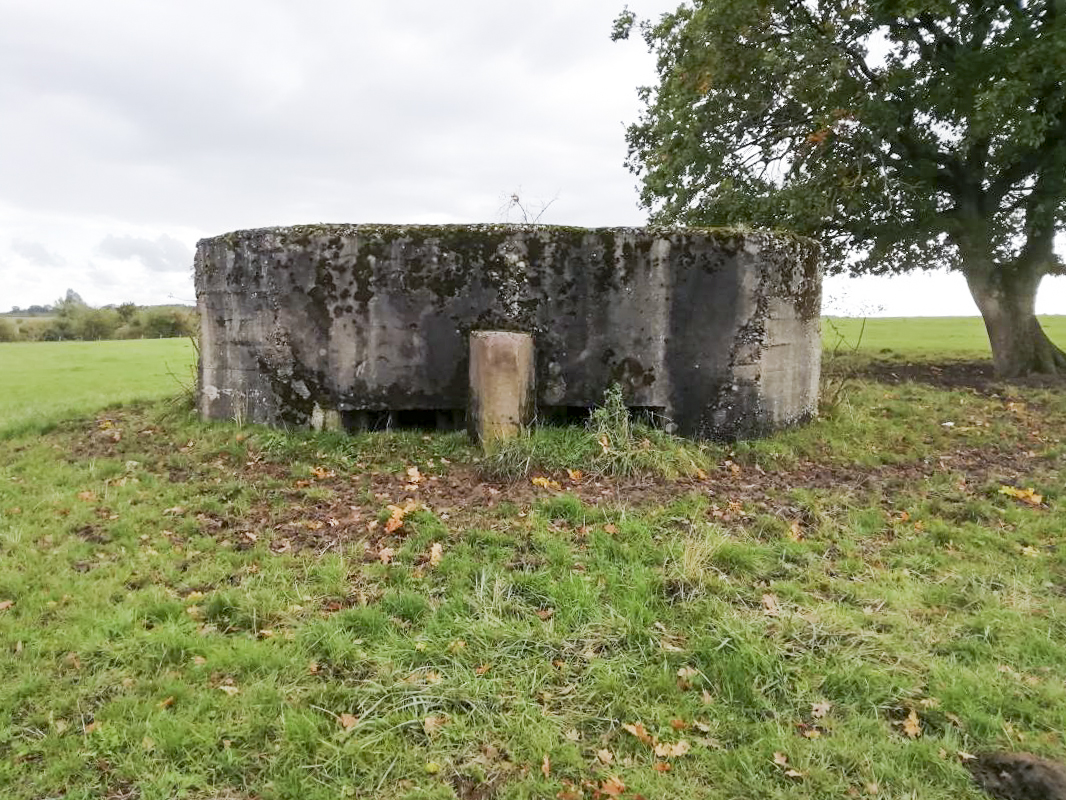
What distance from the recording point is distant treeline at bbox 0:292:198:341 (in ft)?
130

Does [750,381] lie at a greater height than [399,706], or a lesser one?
greater

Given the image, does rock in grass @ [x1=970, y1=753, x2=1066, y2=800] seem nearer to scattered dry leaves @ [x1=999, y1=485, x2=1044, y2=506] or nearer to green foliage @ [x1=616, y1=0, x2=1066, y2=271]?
scattered dry leaves @ [x1=999, y1=485, x2=1044, y2=506]

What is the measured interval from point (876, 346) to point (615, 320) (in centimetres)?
1612

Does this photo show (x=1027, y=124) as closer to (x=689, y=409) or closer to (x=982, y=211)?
(x=982, y=211)

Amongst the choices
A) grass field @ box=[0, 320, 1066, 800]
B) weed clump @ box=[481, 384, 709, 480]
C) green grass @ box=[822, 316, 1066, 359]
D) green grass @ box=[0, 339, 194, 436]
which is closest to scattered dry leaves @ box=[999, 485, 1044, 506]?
grass field @ box=[0, 320, 1066, 800]

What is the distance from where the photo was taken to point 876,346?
21375 mm

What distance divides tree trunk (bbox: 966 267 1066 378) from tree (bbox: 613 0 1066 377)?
0.03 meters

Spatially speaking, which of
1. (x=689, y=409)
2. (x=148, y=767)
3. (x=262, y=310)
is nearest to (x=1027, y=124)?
(x=689, y=409)

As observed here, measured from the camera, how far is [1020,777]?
10.6ft

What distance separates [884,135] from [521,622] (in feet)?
38.4

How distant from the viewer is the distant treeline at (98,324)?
39500mm

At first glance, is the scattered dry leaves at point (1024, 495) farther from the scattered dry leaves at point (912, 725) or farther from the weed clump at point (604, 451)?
the scattered dry leaves at point (912, 725)

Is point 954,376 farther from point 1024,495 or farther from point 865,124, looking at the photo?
point 1024,495

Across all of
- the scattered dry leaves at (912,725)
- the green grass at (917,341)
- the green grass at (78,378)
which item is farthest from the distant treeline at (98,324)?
the scattered dry leaves at (912,725)
